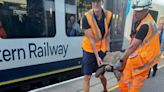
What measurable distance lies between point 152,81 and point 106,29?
2506 mm

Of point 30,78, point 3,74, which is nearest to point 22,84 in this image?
point 30,78

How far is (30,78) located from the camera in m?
5.52

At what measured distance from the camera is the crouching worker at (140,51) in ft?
10.4

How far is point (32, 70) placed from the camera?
5.52 meters

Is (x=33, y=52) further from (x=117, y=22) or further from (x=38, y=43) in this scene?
(x=117, y=22)

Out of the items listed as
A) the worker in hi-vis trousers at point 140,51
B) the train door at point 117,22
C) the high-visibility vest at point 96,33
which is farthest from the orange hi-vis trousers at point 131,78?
the train door at point 117,22

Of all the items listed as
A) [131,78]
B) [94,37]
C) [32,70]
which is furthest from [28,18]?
[131,78]

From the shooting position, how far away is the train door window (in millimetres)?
6512

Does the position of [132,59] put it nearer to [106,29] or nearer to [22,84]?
[106,29]

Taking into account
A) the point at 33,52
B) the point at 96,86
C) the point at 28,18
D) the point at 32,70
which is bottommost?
the point at 96,86

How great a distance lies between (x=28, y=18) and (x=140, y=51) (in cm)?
299

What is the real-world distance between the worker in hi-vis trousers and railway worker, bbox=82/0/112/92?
839 mm

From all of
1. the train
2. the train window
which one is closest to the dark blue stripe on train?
the train

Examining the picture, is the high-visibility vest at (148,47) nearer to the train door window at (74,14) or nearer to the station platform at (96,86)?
the station platform at (96,86)
